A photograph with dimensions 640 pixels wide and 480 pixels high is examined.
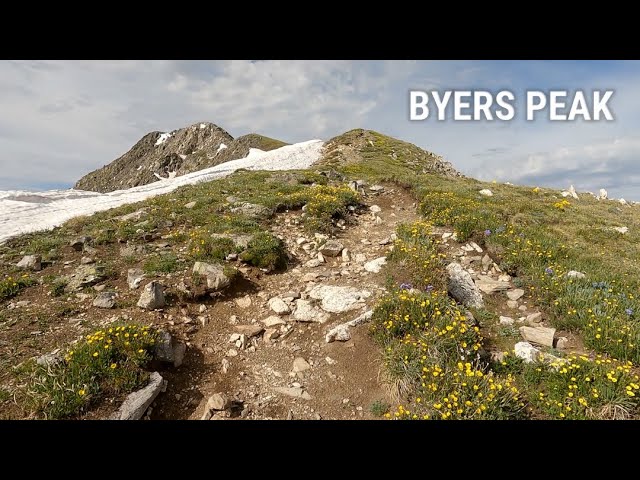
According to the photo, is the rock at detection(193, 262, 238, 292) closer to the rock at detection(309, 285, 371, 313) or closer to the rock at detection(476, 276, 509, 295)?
the rock at detection(309, 285, 371, 313)

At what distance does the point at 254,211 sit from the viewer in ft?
45.2

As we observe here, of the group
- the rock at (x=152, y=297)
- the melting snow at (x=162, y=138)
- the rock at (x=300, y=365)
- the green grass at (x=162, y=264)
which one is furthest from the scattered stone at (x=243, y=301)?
the melting snow at (x=162, y=138)

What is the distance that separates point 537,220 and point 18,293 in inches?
744

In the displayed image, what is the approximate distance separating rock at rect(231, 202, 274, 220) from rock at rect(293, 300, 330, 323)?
5858 mm

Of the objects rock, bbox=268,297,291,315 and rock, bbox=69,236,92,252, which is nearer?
rock, bbox=268,297,291,315

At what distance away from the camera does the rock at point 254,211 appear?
44.0 feet

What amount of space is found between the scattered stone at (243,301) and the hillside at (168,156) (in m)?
77.7

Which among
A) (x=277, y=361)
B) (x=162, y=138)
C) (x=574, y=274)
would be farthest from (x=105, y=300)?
(x=162, y=138)

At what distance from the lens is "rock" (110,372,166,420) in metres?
5.21

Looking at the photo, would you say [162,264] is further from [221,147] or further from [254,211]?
[221,147]

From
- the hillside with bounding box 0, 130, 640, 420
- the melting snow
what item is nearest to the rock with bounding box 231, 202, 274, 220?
the hillside with bounding box 0, 130, 640, 420

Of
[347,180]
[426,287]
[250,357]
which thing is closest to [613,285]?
[426,287]

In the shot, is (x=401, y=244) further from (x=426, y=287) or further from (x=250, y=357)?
(x=250, y=357)

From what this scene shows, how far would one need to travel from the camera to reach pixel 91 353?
5809 mm
